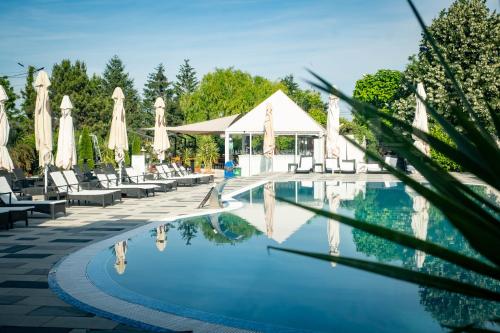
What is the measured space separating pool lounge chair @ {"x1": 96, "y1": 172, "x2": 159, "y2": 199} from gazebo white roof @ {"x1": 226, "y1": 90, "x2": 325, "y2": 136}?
562 inches

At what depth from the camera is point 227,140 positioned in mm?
30641

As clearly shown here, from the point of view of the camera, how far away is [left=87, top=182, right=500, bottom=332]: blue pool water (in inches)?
209

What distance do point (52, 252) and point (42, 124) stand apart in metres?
7.30

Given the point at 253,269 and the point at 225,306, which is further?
the point at 253,269

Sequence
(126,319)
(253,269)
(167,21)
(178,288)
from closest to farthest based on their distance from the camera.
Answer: (126,319) → (178,288) → (253,269) → (167,21)

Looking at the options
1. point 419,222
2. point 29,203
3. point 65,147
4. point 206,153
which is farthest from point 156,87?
point 419,222

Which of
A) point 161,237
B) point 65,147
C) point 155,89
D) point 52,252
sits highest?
point 155,89

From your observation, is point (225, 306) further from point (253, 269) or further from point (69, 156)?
point (69, 156)

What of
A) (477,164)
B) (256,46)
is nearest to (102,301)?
(477,164)

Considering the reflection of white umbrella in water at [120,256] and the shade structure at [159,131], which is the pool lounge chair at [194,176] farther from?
the reflection of white umbrella in water at [120,256]

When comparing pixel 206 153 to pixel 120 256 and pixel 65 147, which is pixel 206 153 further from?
pixel 120 256

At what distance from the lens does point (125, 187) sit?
53.5 feet

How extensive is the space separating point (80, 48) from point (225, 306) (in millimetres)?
34084

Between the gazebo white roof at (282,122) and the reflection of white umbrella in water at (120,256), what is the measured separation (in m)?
22.2
